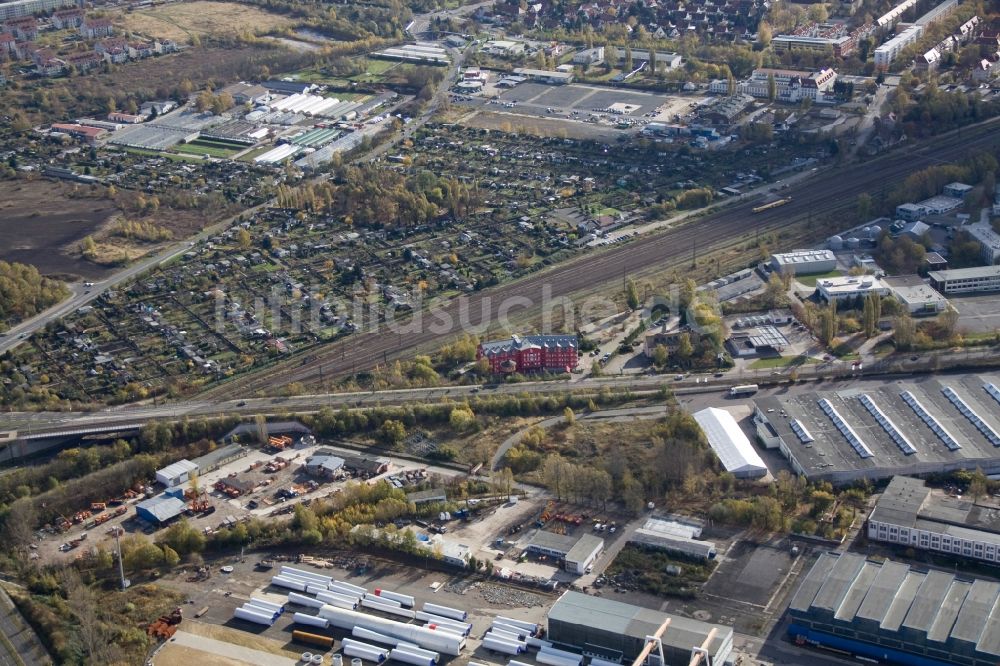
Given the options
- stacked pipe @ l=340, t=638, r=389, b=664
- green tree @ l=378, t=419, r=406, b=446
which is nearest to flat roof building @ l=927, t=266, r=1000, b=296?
green tree @ l=378, t=419, r=406, b=446

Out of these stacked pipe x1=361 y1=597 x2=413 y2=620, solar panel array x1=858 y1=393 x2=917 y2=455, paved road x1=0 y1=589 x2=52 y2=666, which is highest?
solar panel array x1=858 y1=393 x2=917 y2=455

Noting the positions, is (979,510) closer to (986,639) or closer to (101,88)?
(986,639)

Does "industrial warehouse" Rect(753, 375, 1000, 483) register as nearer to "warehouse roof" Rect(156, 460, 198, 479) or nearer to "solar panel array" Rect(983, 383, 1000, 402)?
"solar panel array" Rect(983, 383, 1000, 402)

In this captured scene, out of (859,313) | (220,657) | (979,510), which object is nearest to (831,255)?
(859,313)

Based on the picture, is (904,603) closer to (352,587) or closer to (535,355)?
(352,587)

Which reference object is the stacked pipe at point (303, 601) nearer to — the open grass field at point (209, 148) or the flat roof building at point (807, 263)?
the flat roof building at point (807, 263)

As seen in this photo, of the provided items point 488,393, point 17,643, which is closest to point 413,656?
point 17,643
